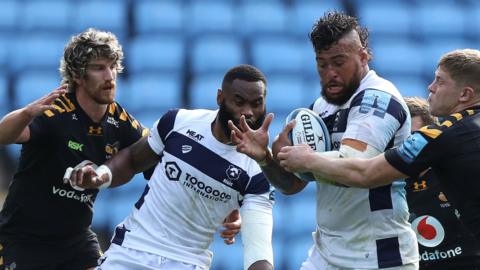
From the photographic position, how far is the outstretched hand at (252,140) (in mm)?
4457

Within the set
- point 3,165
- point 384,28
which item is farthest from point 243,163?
point 384,28

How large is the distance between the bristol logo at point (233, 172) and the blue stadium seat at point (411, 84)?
5.39 metres

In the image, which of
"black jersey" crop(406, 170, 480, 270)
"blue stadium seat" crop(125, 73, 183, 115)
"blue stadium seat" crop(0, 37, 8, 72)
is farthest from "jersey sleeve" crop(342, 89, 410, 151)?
"blue stadium seat" crop(0, 37, 8, 72)

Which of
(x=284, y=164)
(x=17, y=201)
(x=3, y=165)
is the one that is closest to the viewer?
(x=284, y=164)

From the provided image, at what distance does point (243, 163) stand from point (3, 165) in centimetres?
441

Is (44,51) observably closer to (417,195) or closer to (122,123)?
(122,123)

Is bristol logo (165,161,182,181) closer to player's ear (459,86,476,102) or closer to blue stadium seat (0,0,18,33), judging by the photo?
player's ear (459,86,476,102)

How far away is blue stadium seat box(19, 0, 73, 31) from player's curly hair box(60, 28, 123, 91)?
176 inches

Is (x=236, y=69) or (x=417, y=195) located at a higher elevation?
(x=236, y=69)

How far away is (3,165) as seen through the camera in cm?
870

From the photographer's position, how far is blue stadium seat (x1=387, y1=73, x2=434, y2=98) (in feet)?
32.8

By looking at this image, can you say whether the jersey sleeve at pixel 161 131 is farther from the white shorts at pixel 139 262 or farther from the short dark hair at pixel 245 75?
the white shorts at pixel 139 262

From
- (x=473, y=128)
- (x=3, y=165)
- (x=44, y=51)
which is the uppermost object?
(x=473, y=128)

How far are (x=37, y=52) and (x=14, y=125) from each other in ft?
16.3
